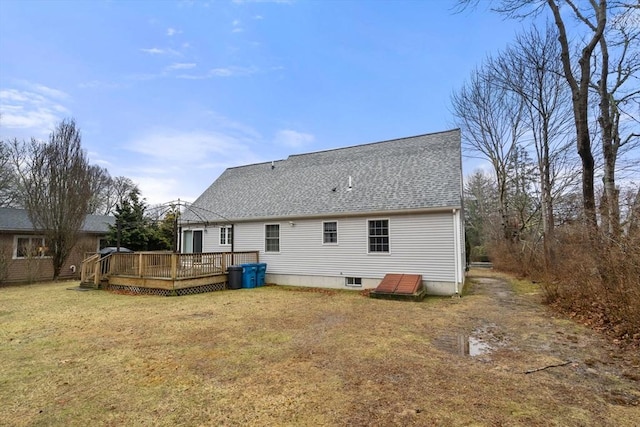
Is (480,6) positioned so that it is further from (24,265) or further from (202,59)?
(24,265)

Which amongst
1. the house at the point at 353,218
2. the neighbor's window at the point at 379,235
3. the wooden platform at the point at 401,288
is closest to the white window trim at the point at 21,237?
the house at the point at 353,218

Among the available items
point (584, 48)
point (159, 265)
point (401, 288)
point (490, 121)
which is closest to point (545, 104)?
point (490, 121)

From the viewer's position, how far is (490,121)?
21.0 meters

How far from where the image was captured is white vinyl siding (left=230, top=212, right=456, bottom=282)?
10.6 metres

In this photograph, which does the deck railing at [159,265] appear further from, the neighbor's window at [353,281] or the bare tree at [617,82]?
the bare tree at [617,82]

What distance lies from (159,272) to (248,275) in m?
3.30

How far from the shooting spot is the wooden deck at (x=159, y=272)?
11.2 meters

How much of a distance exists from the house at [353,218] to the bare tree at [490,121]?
8674 mm

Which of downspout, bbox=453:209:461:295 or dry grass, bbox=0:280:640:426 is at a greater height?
downspout, bbox=453:209:461:295

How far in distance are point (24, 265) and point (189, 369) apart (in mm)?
17636

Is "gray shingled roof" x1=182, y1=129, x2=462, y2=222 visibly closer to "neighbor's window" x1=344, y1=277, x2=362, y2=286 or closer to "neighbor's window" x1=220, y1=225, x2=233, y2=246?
"neighbor's window" x1=220, y1=225, x2=233, y2=246

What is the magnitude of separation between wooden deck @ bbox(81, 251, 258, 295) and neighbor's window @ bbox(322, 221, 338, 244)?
3944 millimetres

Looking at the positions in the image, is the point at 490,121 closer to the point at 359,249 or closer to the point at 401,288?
the point at 359,249

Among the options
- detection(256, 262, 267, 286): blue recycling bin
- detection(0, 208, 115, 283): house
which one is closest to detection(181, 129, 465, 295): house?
detection(256, 262, 267, 286): blue recycling bin
